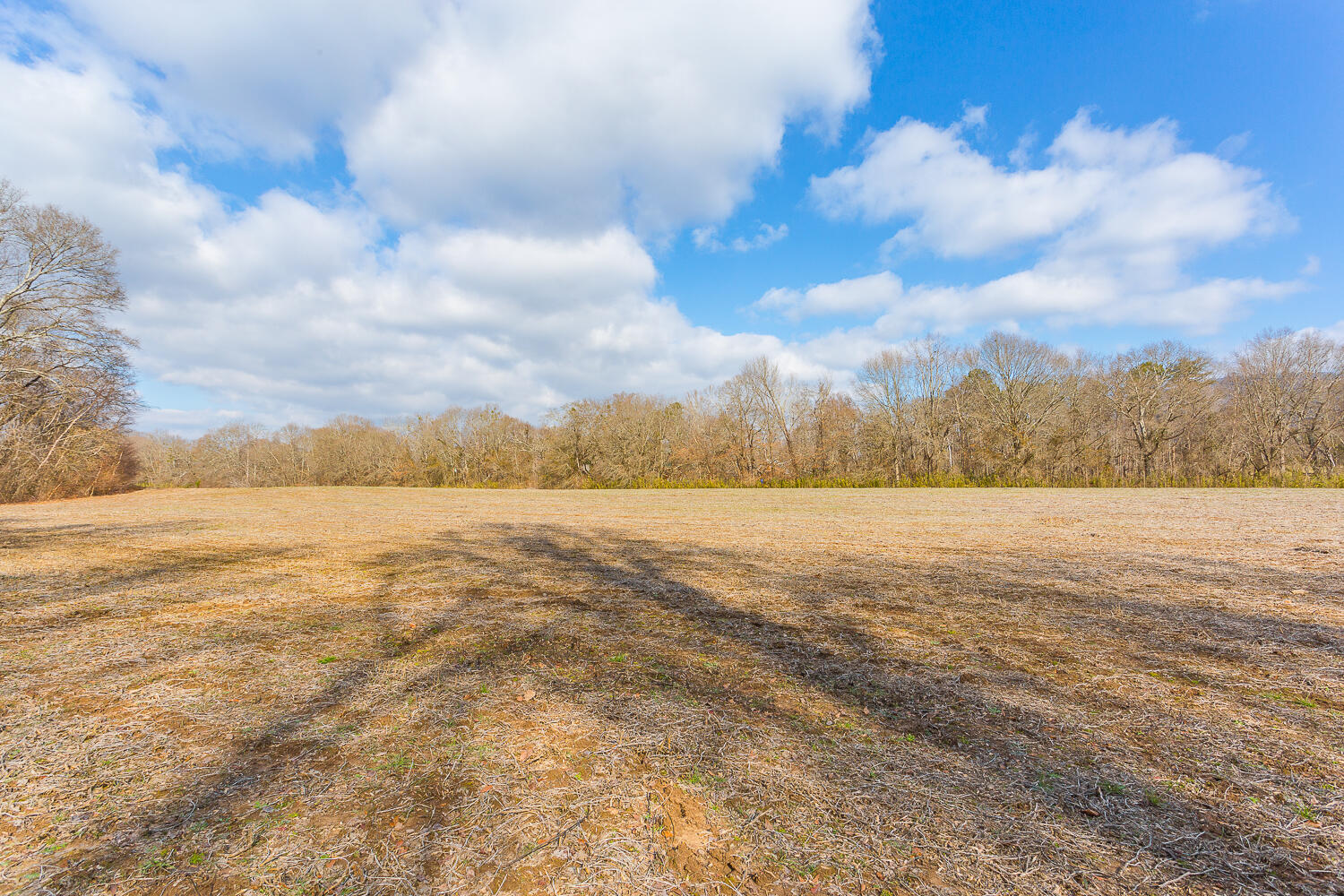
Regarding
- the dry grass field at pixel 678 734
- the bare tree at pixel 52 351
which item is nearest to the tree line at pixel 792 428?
the bare tree at pixel 52 351

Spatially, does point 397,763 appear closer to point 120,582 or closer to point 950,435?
point 120,582

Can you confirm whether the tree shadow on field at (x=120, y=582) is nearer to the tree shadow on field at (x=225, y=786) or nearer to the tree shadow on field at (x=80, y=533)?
the tree shadow on field at (x=80, y=533)

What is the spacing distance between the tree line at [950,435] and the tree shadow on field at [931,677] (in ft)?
116

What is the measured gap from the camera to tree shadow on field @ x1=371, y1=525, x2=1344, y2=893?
232 centimetres

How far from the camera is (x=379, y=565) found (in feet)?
29.8

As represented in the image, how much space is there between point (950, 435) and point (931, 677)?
44475 mm

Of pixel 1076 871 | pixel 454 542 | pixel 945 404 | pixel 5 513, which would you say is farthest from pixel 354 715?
pixel 945 404

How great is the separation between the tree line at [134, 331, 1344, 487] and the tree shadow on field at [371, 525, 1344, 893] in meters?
35.3

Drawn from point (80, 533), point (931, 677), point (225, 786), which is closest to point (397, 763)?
point (225, 786)

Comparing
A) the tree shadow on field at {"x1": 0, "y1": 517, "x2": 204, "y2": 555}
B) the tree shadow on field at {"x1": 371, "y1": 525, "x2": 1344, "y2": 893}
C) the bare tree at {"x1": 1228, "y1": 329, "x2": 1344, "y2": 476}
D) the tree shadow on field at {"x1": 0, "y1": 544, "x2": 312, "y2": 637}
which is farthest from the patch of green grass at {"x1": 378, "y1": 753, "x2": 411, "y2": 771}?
the bare tree at {"x1": 1228, "y1": 329, "x2": 1344, "y2": 476}

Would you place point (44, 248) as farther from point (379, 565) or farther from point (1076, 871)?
point (1076, 871)

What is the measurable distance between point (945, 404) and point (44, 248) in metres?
51.3

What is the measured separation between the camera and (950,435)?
4284 cm

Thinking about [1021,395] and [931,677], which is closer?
[931,677]
